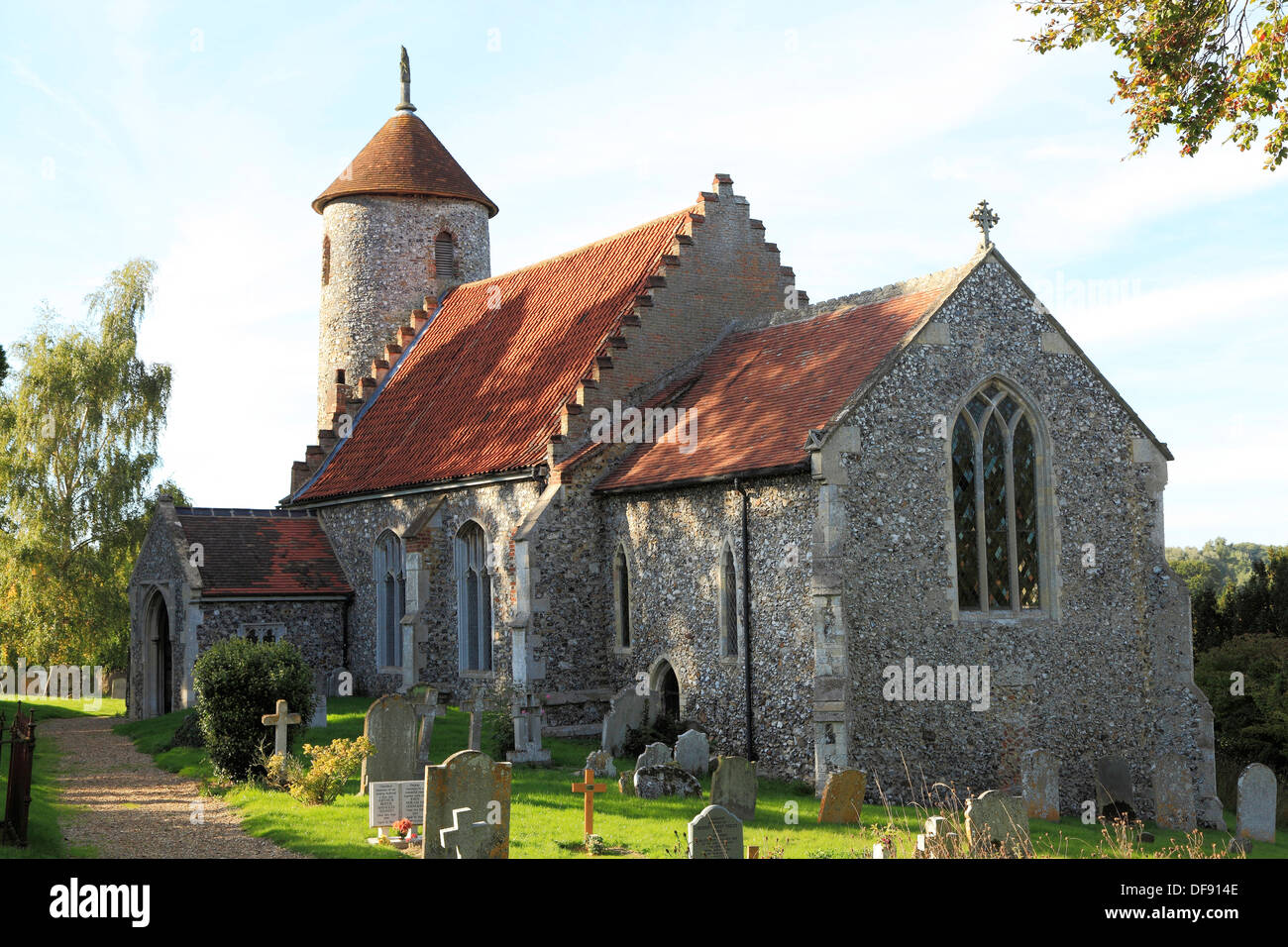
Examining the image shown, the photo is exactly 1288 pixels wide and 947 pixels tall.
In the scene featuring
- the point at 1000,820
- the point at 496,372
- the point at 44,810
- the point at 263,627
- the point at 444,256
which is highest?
the point at 444,256

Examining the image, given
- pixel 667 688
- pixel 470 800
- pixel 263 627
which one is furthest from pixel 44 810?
pixel 263 627

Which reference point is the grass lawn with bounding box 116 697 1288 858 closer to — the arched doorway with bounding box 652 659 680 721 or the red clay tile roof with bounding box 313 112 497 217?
the arched doorway with bounding box 652 659 680 721

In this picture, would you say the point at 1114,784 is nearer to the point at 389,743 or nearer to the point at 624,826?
the point at 624,826

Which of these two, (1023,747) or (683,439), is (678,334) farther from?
(1023,747)

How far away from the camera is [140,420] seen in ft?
124

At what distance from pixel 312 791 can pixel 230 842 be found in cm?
204

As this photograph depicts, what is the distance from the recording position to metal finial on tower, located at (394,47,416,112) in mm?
36781

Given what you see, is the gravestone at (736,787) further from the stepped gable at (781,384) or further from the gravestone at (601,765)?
the stepped gable at (781,384)

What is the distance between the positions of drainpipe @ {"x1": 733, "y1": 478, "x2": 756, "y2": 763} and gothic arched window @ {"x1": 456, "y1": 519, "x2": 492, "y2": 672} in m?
6.73

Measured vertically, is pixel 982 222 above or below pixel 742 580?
above

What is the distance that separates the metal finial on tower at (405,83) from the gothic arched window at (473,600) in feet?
55.9

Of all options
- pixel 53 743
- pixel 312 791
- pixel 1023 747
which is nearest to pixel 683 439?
pixel 1023 747

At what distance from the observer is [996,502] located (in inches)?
782

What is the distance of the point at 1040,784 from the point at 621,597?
8041 millimetres
